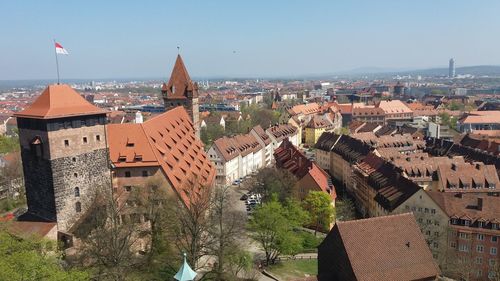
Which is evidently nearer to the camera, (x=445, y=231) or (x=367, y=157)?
(x=445, y=231)

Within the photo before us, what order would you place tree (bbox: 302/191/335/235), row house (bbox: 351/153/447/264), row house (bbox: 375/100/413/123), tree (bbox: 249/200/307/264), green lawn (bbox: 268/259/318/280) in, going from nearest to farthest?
green lawn (bbox: 268/259/318/280) → tree (bbox: 249/200/307/264) → row house (bbox: 351/153/447/264) → tree (bbox: 302/191/335/235) → row house (bbox: 375/100/413/123)

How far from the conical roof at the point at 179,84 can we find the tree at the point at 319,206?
1151 inches

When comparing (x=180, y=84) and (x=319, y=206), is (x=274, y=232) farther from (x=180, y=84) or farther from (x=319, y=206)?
(x=180, y=84)

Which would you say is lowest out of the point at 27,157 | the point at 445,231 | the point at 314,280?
the point at 445,231

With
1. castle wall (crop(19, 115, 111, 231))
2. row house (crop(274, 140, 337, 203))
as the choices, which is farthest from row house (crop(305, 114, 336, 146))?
castle wall (crop(19, 115, 111, 231))

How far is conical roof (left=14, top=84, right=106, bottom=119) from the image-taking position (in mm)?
40022

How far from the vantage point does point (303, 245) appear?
53.3 metres

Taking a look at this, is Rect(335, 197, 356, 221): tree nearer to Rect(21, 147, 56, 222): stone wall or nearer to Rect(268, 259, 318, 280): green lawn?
Rect(268, 259, 318, 280): green lawn

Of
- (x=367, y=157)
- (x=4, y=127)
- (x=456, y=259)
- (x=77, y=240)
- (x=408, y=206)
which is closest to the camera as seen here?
(x=77, y=240)

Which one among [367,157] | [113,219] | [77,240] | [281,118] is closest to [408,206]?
[367,157]

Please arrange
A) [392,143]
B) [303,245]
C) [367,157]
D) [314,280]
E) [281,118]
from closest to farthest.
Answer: [314,280] → [303,245] → [367,157] → [392,143] → [281,118]

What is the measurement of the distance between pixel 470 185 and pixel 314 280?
3625cm

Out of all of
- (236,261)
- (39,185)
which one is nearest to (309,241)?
(236,261)

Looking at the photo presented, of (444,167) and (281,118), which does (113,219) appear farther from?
(281,118)
